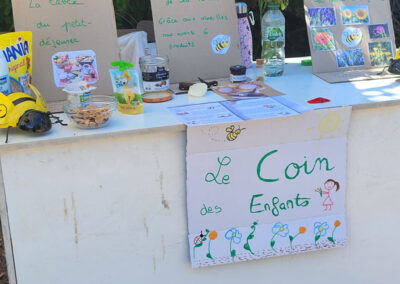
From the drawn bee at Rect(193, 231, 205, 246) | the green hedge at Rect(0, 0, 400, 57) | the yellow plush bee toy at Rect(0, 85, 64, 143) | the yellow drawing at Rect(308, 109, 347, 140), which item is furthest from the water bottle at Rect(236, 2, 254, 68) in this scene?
the yellow plush bee toy at Rect(0, 85, 64, 143)

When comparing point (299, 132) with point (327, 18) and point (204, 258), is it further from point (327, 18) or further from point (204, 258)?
point (327, 18)

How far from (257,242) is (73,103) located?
80 cm

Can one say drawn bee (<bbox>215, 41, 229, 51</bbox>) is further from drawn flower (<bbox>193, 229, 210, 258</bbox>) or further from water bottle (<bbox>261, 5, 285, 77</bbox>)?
drawn flower (<bbox>193, 229, 210, 258</bbox>)

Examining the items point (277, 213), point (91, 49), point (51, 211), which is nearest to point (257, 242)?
point (277, 213)

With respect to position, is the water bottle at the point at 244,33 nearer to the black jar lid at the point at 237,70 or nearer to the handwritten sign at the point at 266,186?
the black jar lid at the point at 237,70

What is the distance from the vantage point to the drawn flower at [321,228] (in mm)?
1870

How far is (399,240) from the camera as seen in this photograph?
2.03m

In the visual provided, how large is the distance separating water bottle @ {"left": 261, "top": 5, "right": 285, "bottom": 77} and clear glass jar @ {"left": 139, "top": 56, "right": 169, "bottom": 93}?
20.5 inches

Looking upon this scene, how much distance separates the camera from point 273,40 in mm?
2227

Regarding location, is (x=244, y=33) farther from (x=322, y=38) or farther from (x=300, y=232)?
(x=300, y=232)

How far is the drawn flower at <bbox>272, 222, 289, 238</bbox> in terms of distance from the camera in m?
1.83

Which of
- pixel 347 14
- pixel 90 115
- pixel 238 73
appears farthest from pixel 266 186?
pixel 347 14

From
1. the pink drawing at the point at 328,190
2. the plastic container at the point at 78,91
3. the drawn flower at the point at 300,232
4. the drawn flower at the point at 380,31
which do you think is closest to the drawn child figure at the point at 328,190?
the pink drawing at the point at 328,190

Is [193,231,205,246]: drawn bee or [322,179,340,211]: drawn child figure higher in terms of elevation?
[322,179,340,211]: drawn child figure
